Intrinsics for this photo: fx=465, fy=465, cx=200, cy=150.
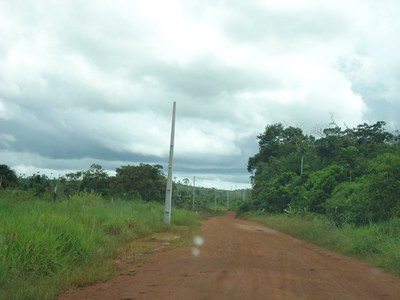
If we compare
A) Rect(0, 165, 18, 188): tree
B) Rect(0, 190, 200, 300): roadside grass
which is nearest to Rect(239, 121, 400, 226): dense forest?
Rect(0, 190, 200, 300): roadside grass

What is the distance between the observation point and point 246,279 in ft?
32.4

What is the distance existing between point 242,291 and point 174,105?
20.2m

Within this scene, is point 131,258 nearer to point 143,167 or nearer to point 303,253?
point 303,253

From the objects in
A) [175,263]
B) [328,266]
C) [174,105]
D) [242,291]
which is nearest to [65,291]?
[242,291]

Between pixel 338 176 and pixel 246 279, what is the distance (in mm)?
26443

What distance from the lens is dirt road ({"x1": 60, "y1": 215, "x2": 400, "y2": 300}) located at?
8.35 meters

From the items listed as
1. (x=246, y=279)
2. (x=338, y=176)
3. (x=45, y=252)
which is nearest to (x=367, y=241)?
(x=246, y=279)

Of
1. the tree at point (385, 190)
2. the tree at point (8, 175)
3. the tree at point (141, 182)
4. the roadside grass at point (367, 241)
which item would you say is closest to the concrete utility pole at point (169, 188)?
the roadside grass at point (367, 241)

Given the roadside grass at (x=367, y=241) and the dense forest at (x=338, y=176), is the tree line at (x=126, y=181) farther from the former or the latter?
the roadside grass at (x=367, y=241)

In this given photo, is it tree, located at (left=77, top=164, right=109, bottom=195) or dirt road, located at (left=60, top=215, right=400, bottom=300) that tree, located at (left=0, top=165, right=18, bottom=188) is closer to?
tree, located at (left=77, top=164, right=109, bottom=195)

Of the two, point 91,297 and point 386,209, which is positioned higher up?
point 386,209

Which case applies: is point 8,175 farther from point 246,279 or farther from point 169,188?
point 246,279

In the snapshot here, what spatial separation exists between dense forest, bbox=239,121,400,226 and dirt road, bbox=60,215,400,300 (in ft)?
23.0

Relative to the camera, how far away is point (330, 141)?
46812mm
